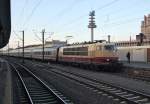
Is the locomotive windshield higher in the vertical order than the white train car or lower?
higher

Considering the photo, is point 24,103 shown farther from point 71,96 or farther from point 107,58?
point 107,58

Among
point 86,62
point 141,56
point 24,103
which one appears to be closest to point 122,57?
point 141,56

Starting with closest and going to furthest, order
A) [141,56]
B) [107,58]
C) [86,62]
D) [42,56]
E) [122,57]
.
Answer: [107,58]
[86,62]
[141,56]
[122,57]
[42,56]

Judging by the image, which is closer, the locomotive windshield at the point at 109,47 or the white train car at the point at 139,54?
the locomotive windshield at the point at 109,47

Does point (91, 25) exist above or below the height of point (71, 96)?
above

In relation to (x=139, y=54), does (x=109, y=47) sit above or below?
above

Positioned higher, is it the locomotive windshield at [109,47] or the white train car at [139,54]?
the locomotive windshield at [109,47]

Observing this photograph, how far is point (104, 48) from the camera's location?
34.0 m

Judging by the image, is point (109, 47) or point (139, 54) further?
point (139, 54)

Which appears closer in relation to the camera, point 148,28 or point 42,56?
point 42,56

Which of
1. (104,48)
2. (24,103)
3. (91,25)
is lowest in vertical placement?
(24,103)

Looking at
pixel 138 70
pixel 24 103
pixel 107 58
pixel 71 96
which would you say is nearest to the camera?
pixel 24 103

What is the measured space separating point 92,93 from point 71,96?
1340mm

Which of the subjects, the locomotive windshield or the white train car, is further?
the white train car
